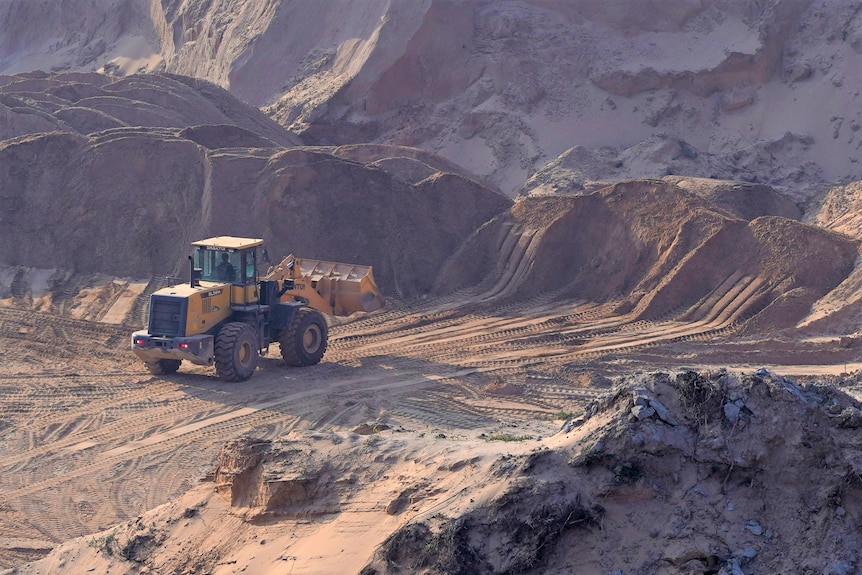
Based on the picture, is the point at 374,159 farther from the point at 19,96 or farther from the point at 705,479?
the point at 705,479

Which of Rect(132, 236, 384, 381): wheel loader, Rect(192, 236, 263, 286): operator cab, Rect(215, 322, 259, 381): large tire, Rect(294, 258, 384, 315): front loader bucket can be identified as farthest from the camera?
Rect(294, 258, 384, 315): front loader bucket

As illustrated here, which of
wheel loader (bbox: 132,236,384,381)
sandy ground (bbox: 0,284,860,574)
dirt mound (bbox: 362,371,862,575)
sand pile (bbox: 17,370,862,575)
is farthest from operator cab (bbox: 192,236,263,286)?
dirt mound (bbox: 362,371,862,575)

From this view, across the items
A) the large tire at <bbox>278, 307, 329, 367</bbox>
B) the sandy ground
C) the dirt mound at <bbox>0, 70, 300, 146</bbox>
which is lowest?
the sandy ground

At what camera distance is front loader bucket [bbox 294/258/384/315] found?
17359 millimetres

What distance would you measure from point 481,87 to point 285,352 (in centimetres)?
2038

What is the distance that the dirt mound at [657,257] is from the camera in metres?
18.6

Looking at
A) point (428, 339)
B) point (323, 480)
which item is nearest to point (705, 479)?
point (323, 480)

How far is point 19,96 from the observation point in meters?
28.5

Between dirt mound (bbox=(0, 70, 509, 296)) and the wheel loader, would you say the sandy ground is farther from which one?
dirt mound (bbox=(0, 70, 509, 296))

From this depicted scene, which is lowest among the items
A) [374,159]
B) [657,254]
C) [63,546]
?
[63,546]

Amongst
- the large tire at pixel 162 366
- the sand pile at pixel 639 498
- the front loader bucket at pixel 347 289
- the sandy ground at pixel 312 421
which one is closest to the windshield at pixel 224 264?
the large tire at pixel 162 366

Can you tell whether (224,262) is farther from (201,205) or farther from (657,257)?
(657,257)

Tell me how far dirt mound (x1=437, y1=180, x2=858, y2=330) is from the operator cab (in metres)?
6.61

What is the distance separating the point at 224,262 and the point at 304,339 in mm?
1755
